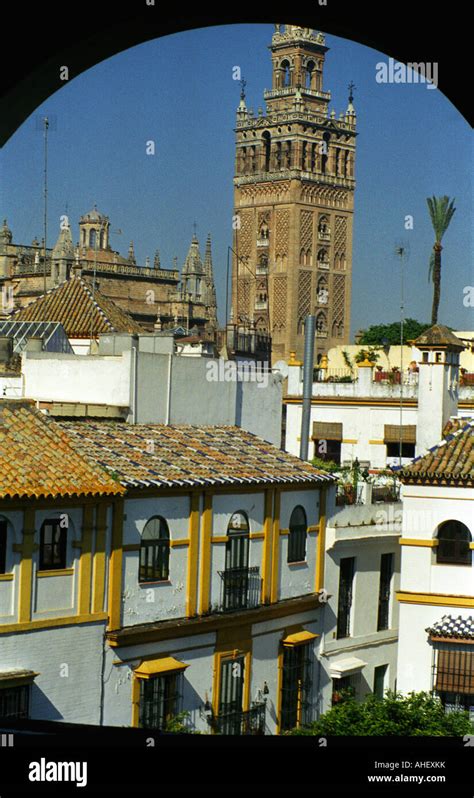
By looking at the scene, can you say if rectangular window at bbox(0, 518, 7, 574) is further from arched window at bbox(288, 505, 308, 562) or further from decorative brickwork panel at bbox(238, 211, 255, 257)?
decorative brickwork panel at bbox(238, 211, 255, 257)

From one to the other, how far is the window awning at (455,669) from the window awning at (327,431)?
10170mm

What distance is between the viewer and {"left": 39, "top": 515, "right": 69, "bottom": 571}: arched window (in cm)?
1016

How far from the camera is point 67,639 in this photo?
404 inches

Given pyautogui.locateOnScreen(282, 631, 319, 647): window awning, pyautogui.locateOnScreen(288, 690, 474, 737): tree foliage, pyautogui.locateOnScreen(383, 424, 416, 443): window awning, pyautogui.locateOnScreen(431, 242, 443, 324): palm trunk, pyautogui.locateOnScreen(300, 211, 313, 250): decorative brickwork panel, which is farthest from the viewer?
pyautogui.locateOnScreen(300, 211, 313, 250): decorative brickwork panel

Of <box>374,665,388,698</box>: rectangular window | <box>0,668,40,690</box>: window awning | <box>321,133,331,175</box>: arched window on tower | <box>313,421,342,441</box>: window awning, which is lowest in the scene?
<box>374,665,388,698</box>: rectangular window

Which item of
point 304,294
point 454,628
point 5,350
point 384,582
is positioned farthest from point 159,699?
point 304,294

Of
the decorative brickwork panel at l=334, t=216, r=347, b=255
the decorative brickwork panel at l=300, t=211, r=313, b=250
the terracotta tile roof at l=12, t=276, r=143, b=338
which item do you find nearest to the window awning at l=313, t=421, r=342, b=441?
the terracotta tile roof at l=12, t=276, r=143, b=338

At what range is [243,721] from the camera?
11836 mm

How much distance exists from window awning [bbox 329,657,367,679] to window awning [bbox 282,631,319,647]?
562 mm

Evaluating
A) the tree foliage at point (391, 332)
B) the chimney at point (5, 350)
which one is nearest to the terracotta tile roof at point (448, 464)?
the chimney at point (5, 350)

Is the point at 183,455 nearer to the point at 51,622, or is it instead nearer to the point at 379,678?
the point at 51,622

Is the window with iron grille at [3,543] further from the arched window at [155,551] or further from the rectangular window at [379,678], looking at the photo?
the rectangular window at [379,678]

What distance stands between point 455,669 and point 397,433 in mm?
9254

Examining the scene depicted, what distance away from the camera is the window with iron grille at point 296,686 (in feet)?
41.8
